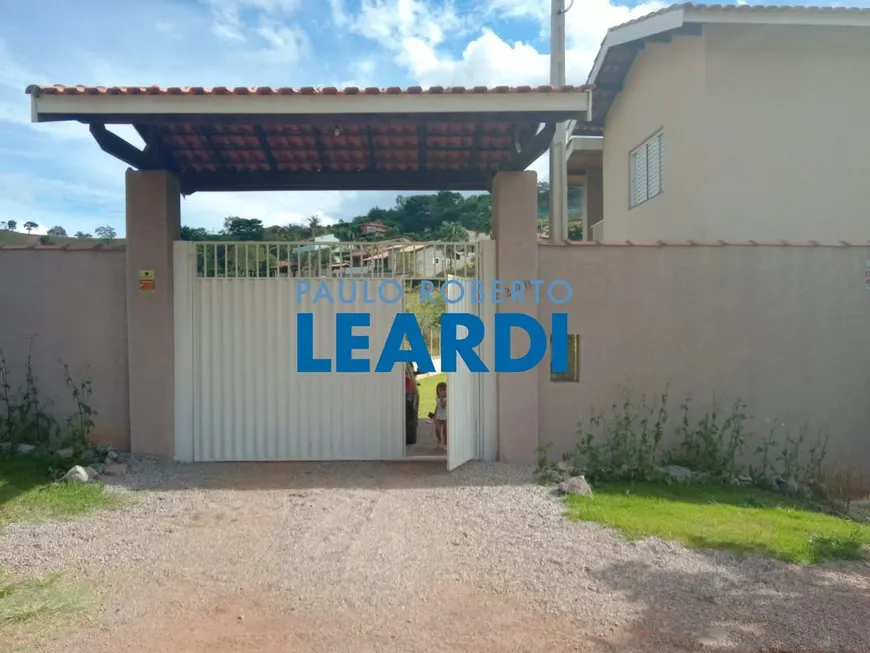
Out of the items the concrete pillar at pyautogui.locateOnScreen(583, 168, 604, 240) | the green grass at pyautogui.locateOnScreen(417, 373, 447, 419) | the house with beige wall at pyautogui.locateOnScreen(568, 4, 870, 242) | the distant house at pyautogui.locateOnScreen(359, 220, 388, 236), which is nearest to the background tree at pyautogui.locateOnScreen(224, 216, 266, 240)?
the distant house at pyautogui.locateOnScreen(359, 220, 388, 236)

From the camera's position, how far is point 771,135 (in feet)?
31.5

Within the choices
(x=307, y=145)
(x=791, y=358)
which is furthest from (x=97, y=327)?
(x=791, y=358)

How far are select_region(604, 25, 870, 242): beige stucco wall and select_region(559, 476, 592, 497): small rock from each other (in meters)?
4.78

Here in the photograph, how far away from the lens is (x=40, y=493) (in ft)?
19.8

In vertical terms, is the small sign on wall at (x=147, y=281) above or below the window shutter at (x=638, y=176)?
below

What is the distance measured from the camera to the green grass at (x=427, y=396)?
12438 mm

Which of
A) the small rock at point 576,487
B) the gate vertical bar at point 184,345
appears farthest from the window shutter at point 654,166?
the gate vertical bar at point 184,345

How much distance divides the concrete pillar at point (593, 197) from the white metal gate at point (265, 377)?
10.8 metres

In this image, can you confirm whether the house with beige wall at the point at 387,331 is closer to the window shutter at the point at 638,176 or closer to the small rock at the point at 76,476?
the small rock at the point at 76,476

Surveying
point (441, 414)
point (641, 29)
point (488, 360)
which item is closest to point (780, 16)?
point (641, 29)

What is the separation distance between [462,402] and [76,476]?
12.6ft

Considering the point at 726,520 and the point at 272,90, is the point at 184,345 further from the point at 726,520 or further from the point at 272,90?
the point at 726,520

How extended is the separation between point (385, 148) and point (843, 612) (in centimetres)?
615

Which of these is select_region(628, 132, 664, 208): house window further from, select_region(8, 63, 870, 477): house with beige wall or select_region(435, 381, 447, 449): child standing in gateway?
select_region(435, 381, 447, 449): child standing in gateway
